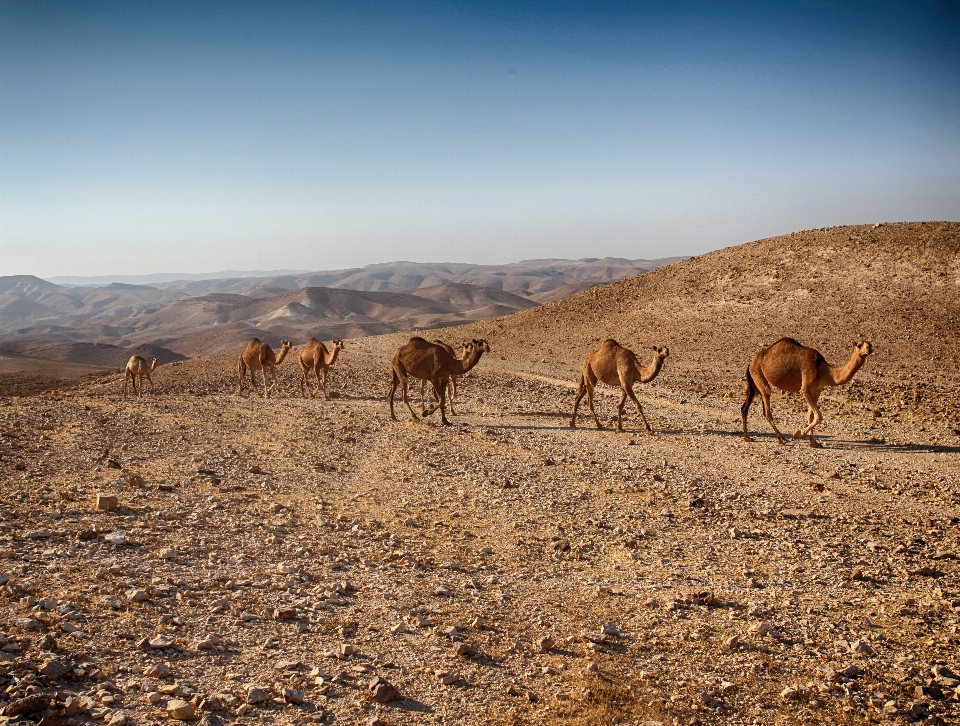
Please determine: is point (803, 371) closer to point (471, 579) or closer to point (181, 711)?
point (471, 579)

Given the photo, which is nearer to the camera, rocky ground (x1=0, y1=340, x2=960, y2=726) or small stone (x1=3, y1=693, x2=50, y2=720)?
small stone (x1=3, y1=693, x2=50, y2=720)

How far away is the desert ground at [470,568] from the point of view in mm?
5609

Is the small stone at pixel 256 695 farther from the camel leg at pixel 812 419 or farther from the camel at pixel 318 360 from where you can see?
the camel at pixel 318 360

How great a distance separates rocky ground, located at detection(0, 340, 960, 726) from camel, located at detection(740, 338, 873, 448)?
898mm

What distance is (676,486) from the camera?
38.1ft

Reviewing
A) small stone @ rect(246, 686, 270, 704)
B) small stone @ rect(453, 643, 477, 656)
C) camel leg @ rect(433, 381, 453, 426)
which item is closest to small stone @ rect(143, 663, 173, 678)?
small stone @ rect(246, 686, 270, 704)

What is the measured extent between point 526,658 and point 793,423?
553 inches

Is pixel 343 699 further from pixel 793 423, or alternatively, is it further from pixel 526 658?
pixel 793 423

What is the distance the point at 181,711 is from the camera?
5.02 m

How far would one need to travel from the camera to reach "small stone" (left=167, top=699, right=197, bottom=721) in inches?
197

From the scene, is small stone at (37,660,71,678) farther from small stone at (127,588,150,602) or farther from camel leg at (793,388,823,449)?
camel leg at (793,388,823,449)

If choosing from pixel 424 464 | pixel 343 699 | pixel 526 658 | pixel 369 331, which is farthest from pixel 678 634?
pixel 369 331

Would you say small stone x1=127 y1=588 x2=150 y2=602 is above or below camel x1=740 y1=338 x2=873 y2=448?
below

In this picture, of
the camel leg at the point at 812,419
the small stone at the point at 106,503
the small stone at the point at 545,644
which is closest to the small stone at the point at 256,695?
the small stone at the point at 545,644
